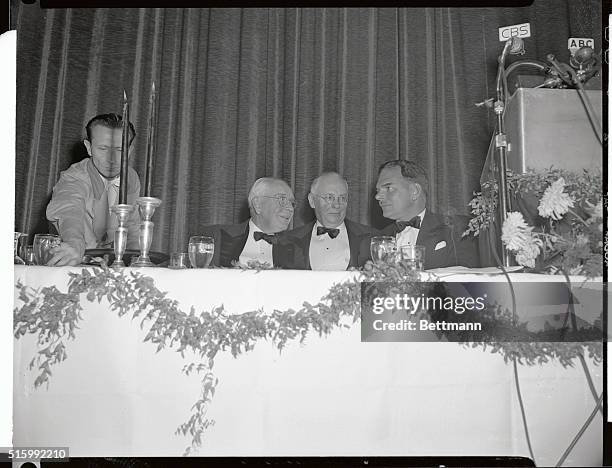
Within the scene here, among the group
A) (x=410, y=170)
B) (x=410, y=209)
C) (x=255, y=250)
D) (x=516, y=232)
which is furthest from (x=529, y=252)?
(x=255, y=250)

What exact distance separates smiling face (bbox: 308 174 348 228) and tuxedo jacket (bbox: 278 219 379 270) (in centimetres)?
7

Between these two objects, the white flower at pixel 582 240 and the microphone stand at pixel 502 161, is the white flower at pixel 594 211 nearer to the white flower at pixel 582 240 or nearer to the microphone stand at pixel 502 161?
the white flower at pixel 582 240

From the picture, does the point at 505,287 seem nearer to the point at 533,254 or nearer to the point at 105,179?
the point at 533,254

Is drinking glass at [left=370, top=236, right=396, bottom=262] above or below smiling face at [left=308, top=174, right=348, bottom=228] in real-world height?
below

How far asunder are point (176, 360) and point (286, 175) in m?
2.06

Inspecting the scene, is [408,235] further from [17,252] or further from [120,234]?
[17,252]

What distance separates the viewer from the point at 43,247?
1617 millimetres

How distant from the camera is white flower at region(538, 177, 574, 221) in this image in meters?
1.55

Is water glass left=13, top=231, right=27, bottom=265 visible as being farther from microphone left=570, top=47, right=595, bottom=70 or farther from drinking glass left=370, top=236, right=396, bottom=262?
microphone left=570, top=47, right=595, bottom=70

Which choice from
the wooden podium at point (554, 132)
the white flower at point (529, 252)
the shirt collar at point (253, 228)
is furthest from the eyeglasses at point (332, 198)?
the white flower at point (529, 252)

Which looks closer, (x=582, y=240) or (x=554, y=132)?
(x=582, y=240)

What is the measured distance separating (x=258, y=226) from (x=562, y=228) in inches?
70.5

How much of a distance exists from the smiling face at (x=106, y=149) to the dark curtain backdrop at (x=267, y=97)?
1.77 feet

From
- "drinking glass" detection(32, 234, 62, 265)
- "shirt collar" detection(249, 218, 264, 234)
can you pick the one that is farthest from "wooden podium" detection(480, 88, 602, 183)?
"shirt collar" detection(249, 218, 264, 234)
